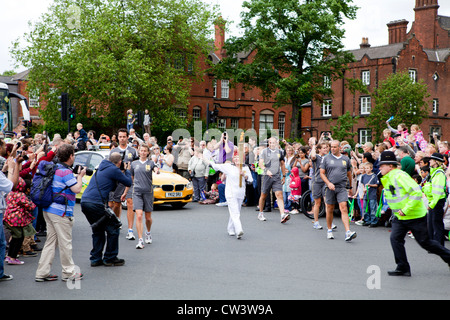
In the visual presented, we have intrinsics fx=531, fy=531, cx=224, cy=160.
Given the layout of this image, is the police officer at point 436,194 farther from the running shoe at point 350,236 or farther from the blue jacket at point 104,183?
the blue jacket at point 104,183

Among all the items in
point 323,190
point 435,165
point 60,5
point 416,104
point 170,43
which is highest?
point 60,5

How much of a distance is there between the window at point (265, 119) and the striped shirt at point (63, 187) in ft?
191

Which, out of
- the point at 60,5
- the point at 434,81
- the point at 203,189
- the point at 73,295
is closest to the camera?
the point at 73,295

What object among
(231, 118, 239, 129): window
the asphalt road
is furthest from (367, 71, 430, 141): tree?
the asphalt road

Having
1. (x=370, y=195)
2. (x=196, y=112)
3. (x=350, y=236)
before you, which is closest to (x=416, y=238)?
(x=350, y=236)

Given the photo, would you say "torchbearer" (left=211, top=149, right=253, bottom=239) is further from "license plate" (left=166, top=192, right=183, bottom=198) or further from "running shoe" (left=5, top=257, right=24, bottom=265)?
"license plate" (left=166, top=192, right=183, bottom=198)

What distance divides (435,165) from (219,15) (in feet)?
130

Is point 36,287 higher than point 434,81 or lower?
lower

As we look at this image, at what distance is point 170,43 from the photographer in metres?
42.7

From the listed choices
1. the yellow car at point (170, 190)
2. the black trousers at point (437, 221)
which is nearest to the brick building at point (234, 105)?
the yellow car at point (170, 190)

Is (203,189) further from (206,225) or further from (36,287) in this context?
(36,287)

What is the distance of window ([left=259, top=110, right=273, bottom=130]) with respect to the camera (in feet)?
215

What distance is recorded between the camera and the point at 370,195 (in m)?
13.9

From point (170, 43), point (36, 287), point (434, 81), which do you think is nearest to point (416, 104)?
point (434, 81)
